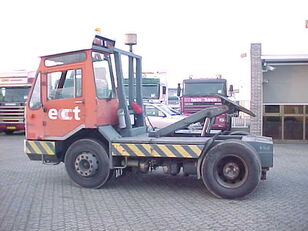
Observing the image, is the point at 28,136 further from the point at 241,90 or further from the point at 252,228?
the point at 241,90

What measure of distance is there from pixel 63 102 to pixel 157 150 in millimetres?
2174

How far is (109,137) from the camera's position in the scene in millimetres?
7938

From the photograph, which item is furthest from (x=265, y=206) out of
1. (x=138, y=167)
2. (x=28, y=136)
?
(x=28, y=136)

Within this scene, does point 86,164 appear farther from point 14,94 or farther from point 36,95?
point 14,94

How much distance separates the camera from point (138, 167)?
26.6 feet

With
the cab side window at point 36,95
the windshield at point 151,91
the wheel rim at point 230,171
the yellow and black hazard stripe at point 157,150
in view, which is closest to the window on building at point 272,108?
the windshield at point 151,91

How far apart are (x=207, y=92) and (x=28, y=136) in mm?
11511

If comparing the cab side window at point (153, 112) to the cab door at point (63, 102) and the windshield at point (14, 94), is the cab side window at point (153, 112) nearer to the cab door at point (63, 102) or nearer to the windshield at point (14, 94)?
the windshield at point (14, 94)

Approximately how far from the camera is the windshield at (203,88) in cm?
1892

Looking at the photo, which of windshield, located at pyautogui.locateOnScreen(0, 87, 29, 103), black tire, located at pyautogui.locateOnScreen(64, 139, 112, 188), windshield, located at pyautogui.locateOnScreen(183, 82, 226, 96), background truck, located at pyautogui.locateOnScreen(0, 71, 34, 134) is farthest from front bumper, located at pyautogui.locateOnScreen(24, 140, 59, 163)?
windshield, located at pyautogui.locateOnScreen(0, 87, 29, 103)

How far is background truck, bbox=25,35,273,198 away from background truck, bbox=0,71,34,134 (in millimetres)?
13070

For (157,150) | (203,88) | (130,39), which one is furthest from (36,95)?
(203,88)

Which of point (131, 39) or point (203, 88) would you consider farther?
point (203, 88)

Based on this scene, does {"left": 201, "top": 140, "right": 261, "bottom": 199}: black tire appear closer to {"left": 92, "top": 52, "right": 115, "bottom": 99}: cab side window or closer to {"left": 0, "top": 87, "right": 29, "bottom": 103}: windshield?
{"left": 92, "top": 52, "right": 115, "bottom": 99}: cab side window
